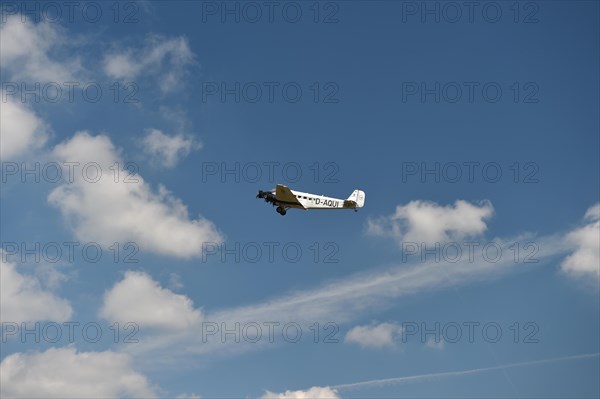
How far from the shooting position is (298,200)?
126250 millimetres

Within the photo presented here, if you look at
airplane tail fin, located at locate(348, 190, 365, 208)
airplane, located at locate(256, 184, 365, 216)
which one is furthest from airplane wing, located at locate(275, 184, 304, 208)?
airplane tail fin, located at locate(348, 190, 365, 208)

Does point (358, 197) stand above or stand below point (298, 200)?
above

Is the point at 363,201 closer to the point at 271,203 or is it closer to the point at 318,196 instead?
the point at 318,196

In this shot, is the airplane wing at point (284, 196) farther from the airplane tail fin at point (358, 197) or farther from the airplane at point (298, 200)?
the airplane tail fin at point (358, 197)

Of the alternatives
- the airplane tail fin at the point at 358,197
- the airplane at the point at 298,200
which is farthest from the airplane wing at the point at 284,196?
the airplane tail fin at the point at 358,197

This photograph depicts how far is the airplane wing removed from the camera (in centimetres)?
12288

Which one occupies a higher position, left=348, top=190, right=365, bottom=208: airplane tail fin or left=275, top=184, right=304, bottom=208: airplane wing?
left=348, top=190, right=365, bottom=208: airplane tail fin

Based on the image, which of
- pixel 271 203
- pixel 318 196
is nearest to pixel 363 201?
pixel 318 196

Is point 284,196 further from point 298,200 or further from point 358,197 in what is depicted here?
point 358,197

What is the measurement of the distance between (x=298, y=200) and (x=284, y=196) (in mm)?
3247

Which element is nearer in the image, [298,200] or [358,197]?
[298,200]

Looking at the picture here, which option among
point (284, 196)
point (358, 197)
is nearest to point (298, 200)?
point (284, 196)

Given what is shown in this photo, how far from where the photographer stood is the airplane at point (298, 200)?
124 m

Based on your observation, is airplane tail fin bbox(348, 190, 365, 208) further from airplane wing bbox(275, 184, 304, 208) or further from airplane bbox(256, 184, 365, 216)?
airplane wing bbox(275, 184, 304, 208)
